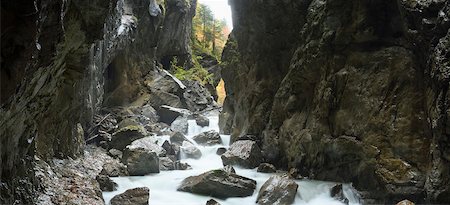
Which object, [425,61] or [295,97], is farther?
[295,97]

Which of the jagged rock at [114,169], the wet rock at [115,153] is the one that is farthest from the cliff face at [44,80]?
the wet rock at [115,153]

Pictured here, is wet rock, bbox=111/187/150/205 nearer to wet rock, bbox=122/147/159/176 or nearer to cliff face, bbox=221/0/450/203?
wet rock, bbox=122/147/159/176

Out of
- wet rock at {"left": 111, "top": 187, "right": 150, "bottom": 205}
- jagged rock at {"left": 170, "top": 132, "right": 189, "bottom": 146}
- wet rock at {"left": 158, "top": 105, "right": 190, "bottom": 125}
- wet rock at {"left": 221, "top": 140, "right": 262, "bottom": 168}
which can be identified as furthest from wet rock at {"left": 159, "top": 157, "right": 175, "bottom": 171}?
wet rock at {"left": 158, "top": 105, "right": 190, "bottom": 125}

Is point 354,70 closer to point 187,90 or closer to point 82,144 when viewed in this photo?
point 82,144

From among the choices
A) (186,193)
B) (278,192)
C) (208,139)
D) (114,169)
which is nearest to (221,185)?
(186,193)

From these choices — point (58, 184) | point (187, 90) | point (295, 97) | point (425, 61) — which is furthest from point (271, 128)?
point (187, 90)

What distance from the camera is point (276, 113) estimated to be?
1641 centimetres

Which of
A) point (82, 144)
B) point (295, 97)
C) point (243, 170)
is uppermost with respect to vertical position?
point (295, 97)

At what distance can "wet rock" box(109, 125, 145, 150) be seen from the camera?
1792 cm

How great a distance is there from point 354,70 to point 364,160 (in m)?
3.23

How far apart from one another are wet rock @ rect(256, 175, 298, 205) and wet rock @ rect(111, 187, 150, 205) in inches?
132

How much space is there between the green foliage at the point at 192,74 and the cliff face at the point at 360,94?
18271mm

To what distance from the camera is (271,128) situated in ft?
54.3

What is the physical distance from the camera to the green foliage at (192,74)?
35.8 metres
